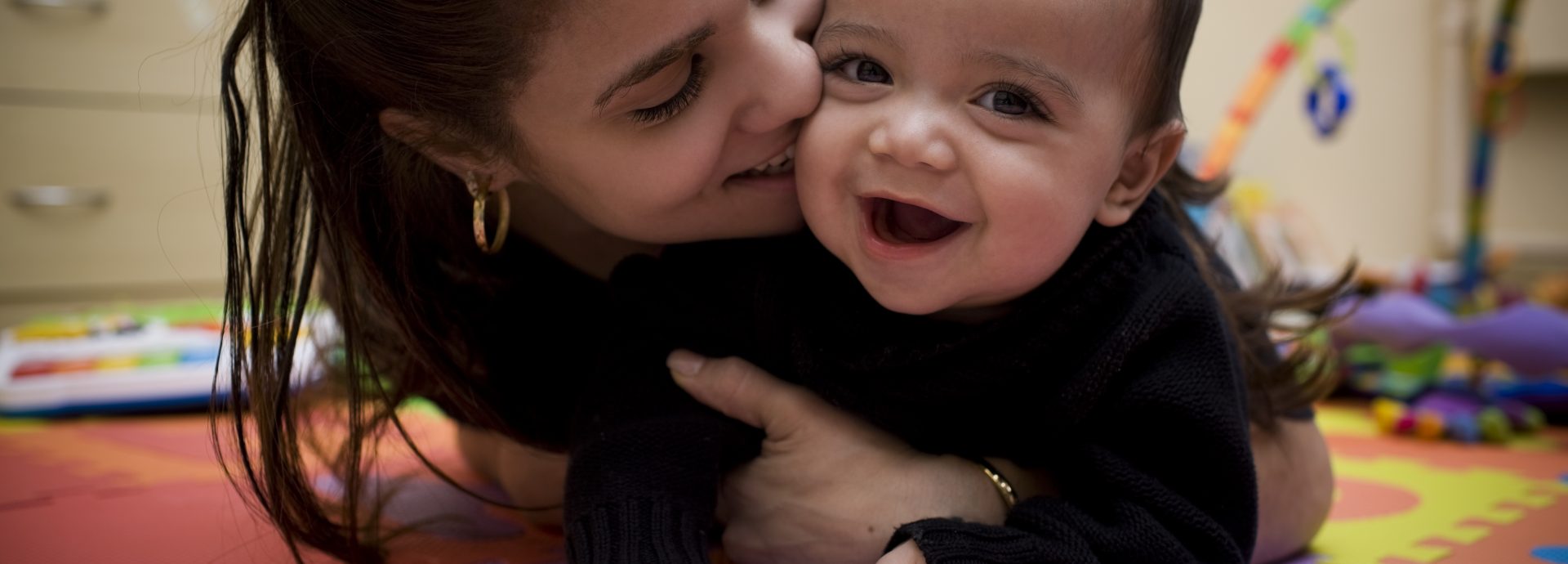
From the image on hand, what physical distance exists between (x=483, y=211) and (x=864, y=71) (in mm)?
307

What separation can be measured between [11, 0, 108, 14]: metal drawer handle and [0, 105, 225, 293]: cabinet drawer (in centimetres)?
20

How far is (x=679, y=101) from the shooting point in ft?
2.60

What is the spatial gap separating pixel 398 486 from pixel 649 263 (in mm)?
369

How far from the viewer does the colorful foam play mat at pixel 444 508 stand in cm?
97

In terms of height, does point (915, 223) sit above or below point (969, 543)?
above

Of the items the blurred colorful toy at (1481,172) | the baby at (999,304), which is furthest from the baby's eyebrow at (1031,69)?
the blurred colorful toy at (1481,172)

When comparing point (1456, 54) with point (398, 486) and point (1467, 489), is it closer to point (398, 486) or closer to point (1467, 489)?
point (1467, 489)

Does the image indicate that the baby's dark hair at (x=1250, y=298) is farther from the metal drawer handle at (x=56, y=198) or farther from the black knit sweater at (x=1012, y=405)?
the metal drawer handle at (x=56, y=198)

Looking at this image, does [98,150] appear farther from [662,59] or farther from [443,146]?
[662,59]

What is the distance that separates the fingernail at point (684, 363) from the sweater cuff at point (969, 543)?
20 cm

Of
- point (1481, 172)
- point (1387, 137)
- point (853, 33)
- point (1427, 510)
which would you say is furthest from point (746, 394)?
point (1387, 137)

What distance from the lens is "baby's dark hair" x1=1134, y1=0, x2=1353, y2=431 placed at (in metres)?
0.78

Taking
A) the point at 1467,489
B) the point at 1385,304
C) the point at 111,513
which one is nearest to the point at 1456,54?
the point at 1385,304

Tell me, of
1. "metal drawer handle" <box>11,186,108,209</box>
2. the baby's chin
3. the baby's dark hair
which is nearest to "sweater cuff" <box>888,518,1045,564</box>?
the baby's chin
